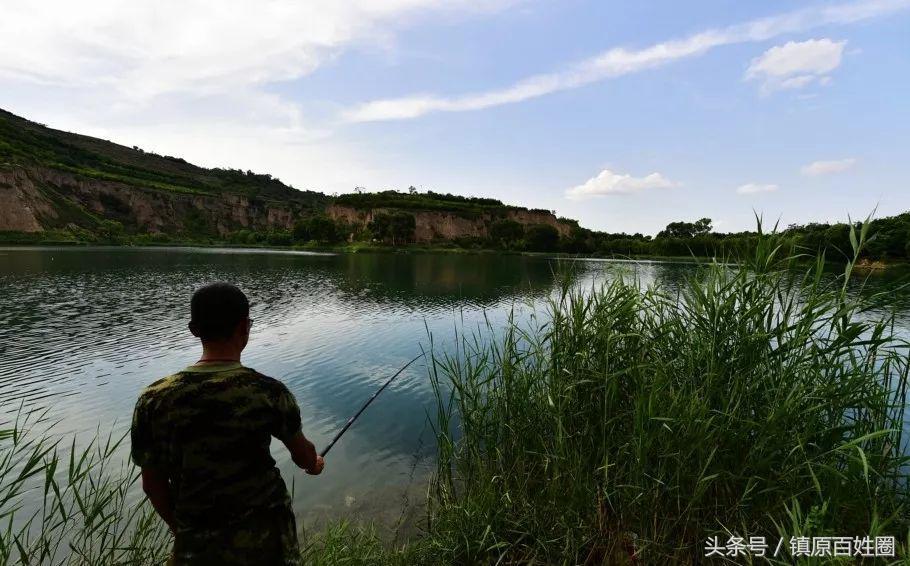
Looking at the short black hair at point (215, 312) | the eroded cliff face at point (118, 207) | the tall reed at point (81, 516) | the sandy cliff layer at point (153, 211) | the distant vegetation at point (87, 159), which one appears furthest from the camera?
the distant vegetation at point (87, 159)

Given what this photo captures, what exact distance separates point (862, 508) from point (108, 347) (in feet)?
68.4

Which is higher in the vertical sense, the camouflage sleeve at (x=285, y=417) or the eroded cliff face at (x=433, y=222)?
the eroded cliff face at (x=433, y=222)

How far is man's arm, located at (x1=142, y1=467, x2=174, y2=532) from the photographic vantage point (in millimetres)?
2283

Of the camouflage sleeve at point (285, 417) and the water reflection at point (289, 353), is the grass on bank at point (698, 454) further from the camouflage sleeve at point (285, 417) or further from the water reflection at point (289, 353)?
the camouflage sleeve at point (285, 417)

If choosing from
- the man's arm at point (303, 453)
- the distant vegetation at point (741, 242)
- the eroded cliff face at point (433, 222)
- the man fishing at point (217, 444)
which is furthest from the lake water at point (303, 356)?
the eroded cliff face at point (433, 222)

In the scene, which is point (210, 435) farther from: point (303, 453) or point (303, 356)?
point (303, 356)

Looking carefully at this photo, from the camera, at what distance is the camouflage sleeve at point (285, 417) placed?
2309 millimetres

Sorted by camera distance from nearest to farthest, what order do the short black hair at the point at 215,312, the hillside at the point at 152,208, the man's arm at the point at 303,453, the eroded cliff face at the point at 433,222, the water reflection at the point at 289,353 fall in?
the short black hair at the point at 215,312
the man's arm at the point at 303,453
the water reflection at the point at 289,353
the hillside at the point at 152,208
the eroded cliff face at the point at 433,222

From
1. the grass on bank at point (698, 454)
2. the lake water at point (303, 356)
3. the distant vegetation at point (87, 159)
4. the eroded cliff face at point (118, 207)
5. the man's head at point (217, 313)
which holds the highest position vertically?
the distant vegetation at point (87, 159)

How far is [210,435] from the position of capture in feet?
7.02

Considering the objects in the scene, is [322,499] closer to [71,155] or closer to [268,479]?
[268,479]

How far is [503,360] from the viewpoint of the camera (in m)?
6.02

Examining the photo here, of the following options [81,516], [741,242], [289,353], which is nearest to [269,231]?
[289,353]

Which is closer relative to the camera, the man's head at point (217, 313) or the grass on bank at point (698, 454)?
the man's head at point (217, 313)
